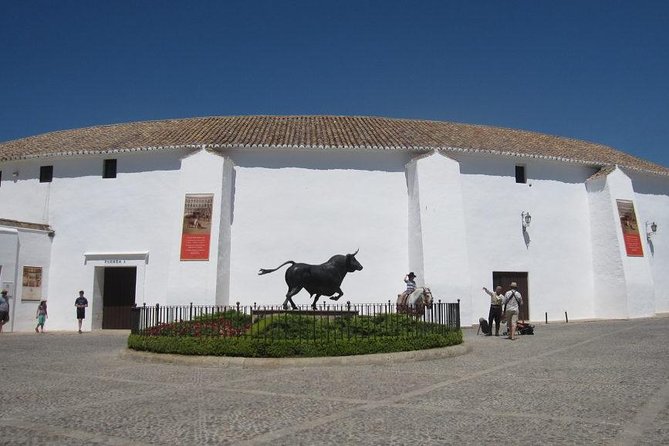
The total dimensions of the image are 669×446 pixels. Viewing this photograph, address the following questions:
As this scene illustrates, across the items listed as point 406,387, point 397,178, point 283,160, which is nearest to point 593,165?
point 397,178

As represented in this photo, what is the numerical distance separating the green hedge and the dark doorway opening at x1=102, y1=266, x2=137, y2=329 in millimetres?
9489

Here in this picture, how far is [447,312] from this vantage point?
12.1m

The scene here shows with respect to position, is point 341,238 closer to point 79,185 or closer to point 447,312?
point 447,312

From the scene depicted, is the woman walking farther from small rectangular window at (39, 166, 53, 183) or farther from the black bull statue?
the black bull statue

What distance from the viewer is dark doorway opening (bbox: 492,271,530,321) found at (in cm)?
1969

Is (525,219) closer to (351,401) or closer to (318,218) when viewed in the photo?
(318,218)

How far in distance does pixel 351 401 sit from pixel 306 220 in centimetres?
1279

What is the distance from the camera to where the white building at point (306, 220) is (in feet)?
59.9

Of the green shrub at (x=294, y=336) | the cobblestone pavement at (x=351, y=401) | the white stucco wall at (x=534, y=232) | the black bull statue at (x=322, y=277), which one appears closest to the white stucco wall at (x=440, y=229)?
the white stucco wall at (x=534, y=232)

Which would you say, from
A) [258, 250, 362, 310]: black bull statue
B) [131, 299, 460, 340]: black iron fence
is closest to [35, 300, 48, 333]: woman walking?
[131, 299, 460, 340]: black iron fence

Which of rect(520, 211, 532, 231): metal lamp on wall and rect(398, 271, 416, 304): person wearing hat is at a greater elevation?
rect(520, 211, 532, 231): metal lamp on wall

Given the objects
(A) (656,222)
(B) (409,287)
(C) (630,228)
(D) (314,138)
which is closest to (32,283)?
(D) (314,138)

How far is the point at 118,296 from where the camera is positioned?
19422 mm

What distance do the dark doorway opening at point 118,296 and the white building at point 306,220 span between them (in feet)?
0.23
